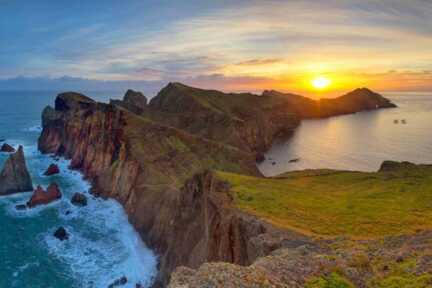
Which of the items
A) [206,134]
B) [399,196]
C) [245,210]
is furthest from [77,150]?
[399,196]

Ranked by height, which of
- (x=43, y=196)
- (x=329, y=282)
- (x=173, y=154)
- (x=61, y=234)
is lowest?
(x=61, y=234)

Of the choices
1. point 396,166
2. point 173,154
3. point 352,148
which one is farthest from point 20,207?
point 352,148

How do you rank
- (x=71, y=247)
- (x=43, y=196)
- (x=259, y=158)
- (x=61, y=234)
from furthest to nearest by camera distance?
(x=259, y=158), (x=43, y=196), (x=61, y=234), (x=71, y=247)

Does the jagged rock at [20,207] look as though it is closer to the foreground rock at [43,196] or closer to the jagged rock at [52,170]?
the foreground rock at [43,196]

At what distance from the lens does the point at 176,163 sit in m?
66.0

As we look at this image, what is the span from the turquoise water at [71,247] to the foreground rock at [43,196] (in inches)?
56.6

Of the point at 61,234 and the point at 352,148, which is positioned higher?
the point at 352,148

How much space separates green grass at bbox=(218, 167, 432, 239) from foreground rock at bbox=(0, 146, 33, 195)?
5272cm

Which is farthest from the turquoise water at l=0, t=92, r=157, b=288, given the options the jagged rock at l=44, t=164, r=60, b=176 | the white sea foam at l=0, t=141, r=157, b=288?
the jagged rock at l=44, t=164, r=60, b=176

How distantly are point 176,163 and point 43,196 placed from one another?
2765 centimetres

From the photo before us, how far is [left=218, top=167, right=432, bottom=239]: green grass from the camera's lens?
26.4 metres

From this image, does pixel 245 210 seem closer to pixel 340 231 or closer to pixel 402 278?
pixel 340 231

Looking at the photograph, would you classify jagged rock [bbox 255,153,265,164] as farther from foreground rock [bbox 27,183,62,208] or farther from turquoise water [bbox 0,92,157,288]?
foreground rock [bbox 27,183,62,208]

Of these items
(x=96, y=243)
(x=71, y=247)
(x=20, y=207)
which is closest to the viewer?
(x=71, y=247)
